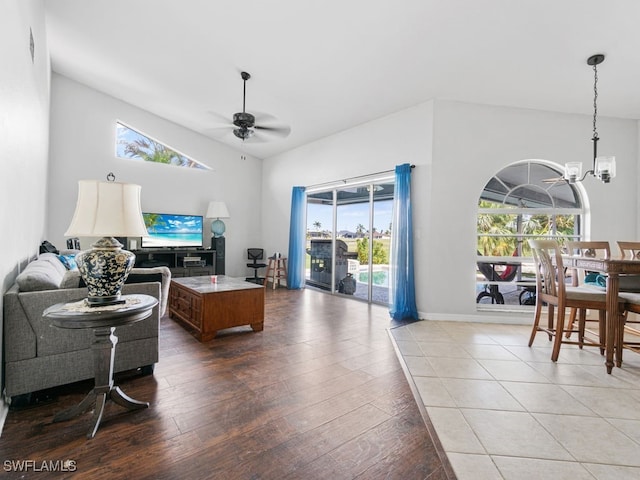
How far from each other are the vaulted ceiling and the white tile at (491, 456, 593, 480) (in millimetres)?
3180

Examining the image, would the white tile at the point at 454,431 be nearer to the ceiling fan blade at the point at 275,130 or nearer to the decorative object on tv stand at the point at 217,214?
the ceiling fan blade at the point at 275,130

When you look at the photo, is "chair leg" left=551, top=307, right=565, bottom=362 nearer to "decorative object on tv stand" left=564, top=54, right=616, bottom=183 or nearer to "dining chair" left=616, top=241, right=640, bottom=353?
"dining chair" left=616, top=241, right=640, bottom=353

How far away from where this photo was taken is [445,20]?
2725 millimetres

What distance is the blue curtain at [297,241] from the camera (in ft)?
20.8

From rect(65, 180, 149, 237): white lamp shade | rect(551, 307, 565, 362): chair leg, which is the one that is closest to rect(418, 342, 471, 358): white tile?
rect(551, 307, 565, 362): chair leg

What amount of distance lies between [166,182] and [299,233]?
2959 mm

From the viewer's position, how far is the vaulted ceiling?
267 cm

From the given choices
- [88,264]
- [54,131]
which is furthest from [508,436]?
[54,131]

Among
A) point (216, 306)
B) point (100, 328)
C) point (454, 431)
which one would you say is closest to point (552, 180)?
point (454, 431)

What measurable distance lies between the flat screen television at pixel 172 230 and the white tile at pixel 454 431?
5.69m

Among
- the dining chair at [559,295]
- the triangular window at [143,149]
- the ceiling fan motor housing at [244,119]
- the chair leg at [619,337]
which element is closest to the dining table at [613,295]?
the chair leg at [619,337]

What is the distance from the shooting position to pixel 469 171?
4.10 metres

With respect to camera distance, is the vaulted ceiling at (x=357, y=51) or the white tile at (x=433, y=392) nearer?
the white tile at (x=433, y=392)

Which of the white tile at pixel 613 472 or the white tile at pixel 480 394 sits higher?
the white tile at pixel 480 394
